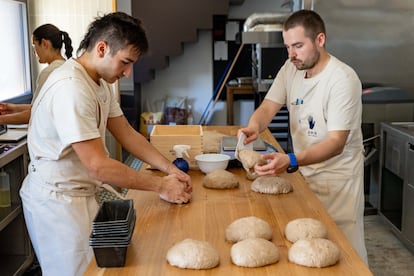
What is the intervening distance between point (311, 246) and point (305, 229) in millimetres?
→ 128

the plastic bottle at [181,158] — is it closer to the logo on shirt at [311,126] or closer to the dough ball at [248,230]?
the logo on shirt at [311,126]

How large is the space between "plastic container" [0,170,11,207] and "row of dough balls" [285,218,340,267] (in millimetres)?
1907

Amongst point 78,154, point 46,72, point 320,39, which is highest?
point 320,39

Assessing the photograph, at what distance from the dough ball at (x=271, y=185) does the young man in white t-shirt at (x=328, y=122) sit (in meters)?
0.15

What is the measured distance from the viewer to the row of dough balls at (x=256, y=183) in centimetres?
195

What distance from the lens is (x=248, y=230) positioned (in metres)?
1.51

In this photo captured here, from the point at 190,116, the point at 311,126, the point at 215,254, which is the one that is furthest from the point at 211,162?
the point at 190,116

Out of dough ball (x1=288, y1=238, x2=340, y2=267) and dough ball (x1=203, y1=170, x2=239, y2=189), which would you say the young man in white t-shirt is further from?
dough ball (x1=288, y1=238, x2=340, y2=267)

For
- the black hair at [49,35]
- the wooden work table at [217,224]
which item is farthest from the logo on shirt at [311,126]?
the black hair at [49,35]


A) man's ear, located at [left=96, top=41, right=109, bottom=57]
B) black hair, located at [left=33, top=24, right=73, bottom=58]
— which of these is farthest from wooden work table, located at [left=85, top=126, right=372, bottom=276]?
black hair, located at [left=33, top=24, right=73, bottom=58]

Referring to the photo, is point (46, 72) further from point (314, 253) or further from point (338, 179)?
point (314, 253)

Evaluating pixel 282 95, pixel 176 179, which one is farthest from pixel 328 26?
pixel 176 179

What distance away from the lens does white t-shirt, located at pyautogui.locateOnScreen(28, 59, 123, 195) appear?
5.22 feet

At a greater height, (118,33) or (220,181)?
(118,33)
